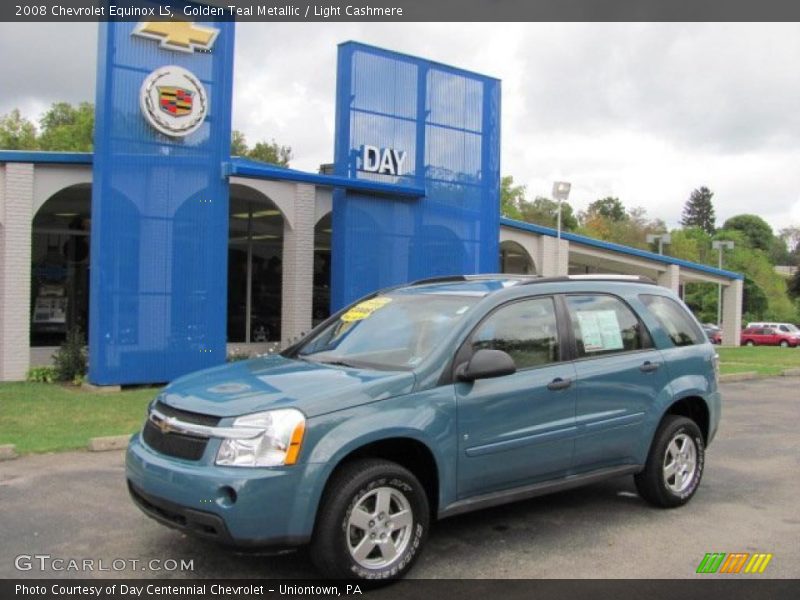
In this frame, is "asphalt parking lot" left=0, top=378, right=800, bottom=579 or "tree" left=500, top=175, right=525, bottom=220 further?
"tree" left=500, top=175, right=525, bottom=220

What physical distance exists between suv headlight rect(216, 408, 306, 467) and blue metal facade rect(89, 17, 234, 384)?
919 cm

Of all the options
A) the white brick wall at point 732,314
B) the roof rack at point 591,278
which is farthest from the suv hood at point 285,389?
the white brick wall at point 732,314

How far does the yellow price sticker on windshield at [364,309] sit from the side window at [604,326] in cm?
138

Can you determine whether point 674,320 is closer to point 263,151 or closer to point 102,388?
point 102,388

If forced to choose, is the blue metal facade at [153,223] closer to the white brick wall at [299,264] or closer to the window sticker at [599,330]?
the white brick wall at [299,264]

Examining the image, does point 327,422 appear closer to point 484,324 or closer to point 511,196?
point 484,324

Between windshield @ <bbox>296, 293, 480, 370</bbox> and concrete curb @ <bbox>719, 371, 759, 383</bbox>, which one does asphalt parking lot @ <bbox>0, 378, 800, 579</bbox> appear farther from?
concrete curb @ <bbox>719, 371, 759, 383</bbox>

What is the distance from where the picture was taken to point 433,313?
5406 millimetres

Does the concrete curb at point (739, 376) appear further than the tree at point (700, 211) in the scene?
No

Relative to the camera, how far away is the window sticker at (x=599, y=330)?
5758 millimetres

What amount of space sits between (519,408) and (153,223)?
31.2ft

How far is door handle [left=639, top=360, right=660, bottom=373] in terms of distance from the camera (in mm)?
5965

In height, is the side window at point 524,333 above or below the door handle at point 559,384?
above

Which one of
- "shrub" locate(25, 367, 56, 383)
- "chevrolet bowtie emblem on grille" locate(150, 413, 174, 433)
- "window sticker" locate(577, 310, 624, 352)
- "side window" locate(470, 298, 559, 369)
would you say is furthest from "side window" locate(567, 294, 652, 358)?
"shrub" locate(25, 367, 56, 383)
